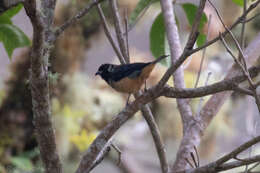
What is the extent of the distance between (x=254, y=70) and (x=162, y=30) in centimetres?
73

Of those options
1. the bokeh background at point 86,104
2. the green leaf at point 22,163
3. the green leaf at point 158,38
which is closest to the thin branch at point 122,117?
the green leaf at point 158,38

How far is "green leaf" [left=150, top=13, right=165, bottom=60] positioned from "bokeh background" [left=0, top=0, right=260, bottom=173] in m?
0.46

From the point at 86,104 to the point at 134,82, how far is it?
141 cm

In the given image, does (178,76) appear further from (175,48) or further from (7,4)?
(7,4)

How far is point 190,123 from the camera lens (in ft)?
4.33

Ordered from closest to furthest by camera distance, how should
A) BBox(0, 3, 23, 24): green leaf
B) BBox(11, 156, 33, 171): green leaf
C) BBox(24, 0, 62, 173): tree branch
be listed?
BBox(24, 0, 62, 173): tree branch, BBox(0, 3, 23, 24): green leaf, BBox(11, 156, 33, 171): green leaf

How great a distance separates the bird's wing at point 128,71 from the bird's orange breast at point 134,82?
0.01 metres

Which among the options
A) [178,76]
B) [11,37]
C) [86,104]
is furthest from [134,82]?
[86,104]

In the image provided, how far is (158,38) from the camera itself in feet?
4.82

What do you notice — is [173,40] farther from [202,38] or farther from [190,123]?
[190,123]

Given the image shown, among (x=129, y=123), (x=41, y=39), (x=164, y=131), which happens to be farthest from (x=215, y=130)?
(x=41, y=39)

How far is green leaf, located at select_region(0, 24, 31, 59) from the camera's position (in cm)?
104

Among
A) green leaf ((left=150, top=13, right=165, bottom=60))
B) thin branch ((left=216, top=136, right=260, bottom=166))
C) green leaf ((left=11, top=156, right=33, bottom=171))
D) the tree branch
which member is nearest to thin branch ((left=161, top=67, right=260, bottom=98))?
thin branch ((left=216, top=136, right=260, bottom=166))

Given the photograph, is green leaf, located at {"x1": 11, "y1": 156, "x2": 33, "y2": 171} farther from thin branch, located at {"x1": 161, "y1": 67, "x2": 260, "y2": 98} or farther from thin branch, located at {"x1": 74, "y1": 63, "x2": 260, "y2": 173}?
thin branch, located at {"x1": 161, "y1": 67, "x2": 260, "y2": 98}
